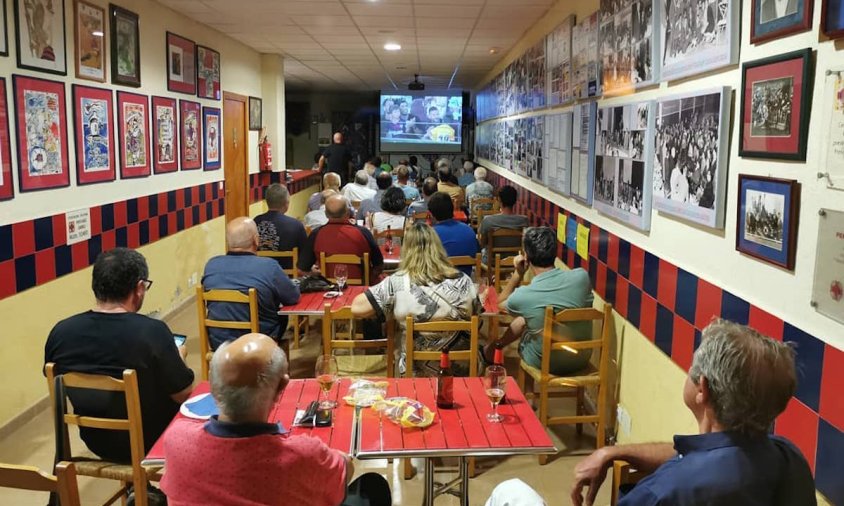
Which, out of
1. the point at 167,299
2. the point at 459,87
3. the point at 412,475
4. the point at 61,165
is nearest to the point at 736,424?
the point at 412,475

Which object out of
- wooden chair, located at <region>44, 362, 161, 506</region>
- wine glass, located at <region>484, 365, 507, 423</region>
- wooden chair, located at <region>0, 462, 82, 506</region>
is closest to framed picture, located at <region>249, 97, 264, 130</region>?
wooden chair, located at <region>44, 362, 161, 506</region>

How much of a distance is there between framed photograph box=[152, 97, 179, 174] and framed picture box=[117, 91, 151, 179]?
15 centimetres

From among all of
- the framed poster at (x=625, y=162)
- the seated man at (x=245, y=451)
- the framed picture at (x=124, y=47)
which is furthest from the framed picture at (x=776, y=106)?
the framed picture at (x=124, y=47)

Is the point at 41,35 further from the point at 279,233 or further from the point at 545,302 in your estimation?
the point at 545,302

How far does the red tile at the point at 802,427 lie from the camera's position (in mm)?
1941

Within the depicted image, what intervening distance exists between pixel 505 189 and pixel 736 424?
16.5 feet

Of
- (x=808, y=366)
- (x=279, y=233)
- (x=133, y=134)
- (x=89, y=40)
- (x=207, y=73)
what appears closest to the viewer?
(x=808, y=366)

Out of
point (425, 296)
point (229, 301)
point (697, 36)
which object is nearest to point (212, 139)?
point (229, 301)

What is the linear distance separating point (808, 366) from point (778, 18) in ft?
3.52

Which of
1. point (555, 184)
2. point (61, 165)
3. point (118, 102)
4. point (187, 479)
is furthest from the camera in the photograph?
point (555, 184)

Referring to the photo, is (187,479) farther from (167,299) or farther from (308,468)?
(167,299)

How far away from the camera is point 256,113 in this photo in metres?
9.30

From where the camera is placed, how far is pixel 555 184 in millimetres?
5738

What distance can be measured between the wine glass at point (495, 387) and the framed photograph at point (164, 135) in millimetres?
4383
